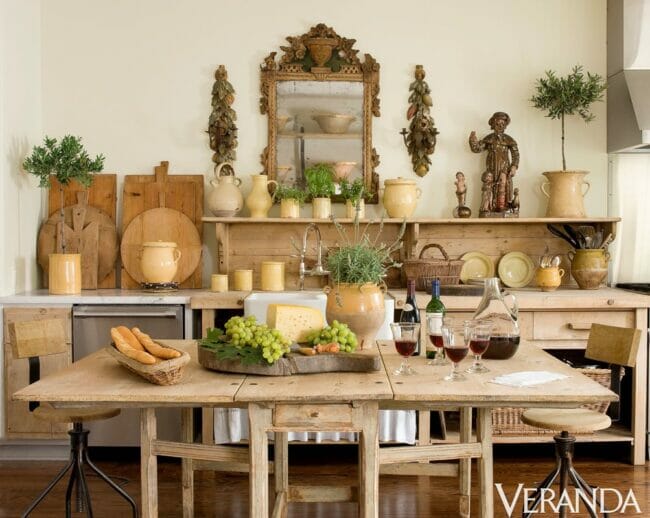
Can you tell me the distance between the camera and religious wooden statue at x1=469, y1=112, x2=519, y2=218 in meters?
4.82

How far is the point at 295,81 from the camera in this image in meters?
4.89

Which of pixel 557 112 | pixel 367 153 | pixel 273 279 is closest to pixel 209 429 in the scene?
pixel 273 279

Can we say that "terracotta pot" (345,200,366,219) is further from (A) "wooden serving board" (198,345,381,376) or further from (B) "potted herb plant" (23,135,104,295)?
(A) "wooden serving board" (198,345,381,376)

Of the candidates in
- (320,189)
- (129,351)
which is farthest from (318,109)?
(129,351)

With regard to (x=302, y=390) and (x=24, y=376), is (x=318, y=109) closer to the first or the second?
(x=24, y=376)

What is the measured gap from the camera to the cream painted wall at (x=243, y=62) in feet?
16.1

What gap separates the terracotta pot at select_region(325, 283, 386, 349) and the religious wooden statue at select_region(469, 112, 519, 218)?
6.97 feet

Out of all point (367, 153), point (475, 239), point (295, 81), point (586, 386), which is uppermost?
point (295, 81)

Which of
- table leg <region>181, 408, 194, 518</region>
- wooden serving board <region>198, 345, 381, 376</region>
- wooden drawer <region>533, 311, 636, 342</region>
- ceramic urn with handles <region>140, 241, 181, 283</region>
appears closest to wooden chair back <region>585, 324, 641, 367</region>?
wooden drawer <region>533, 311, 636, 342</region>

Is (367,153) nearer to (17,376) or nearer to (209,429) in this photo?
(209,429)

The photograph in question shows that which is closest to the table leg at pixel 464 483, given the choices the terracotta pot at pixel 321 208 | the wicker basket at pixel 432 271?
the wicker basket at pixel 432 271

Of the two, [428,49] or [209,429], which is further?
[428,49]

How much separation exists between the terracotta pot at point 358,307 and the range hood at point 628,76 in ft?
7.65

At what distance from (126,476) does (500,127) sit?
112 inches
